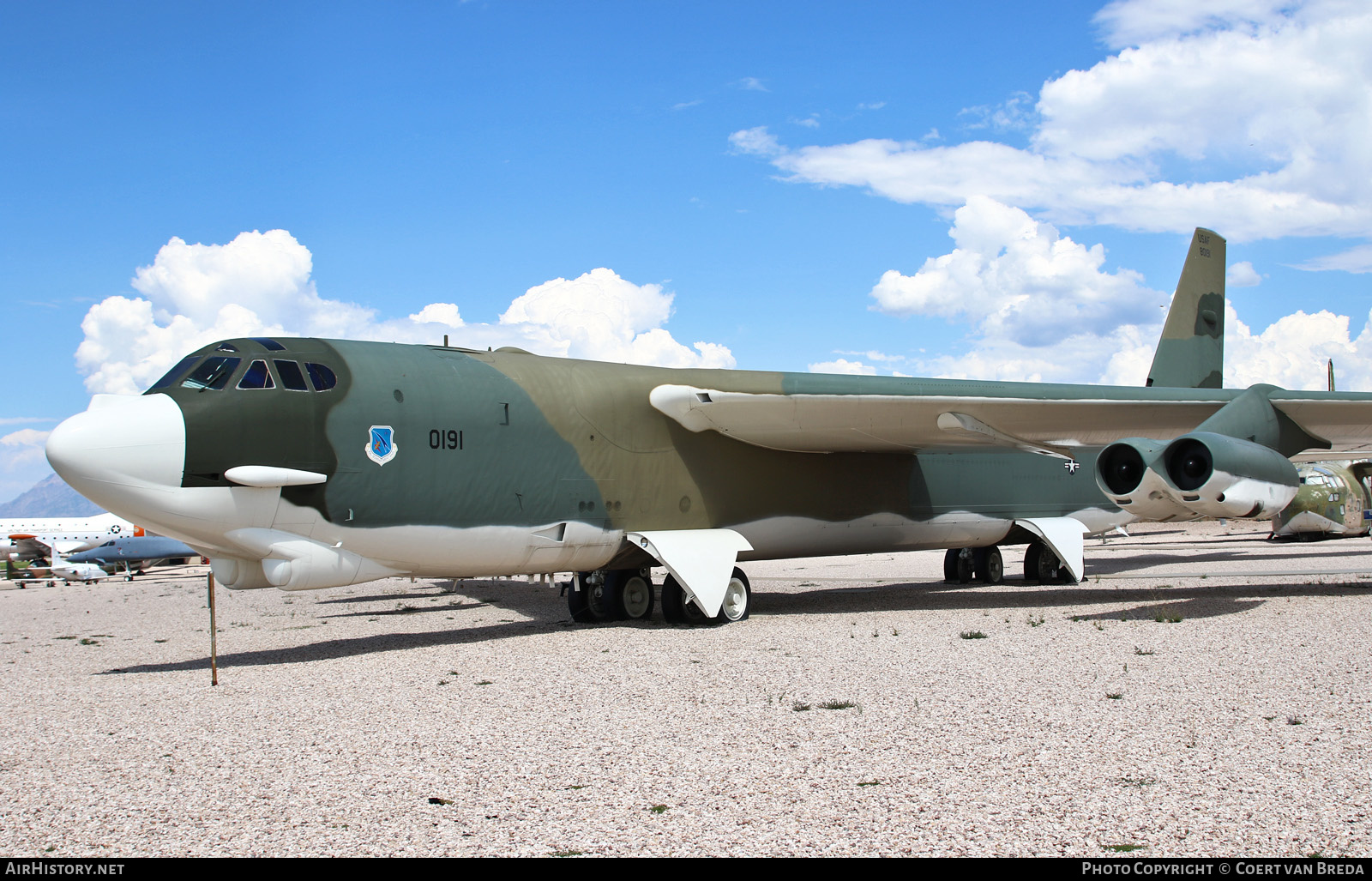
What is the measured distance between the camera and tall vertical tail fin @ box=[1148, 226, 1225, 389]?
18.6m

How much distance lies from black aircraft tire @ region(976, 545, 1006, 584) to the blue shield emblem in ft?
40.3

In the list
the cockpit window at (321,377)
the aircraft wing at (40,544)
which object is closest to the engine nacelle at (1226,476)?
the cockpit window at (321,377)

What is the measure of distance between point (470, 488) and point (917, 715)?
239 inches

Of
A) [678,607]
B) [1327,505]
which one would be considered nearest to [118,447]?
[678,607]

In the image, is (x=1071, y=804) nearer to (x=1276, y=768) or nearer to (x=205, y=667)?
(x=1276, y=768)

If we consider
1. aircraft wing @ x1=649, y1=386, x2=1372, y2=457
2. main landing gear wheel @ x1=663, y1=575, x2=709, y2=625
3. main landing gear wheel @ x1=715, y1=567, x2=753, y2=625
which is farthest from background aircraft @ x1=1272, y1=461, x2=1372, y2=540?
main landing gear wheel @ x1=663, y1=575, x2=709, y2=625

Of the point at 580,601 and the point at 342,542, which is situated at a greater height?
the point at 342,542

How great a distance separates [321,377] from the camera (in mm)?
10352

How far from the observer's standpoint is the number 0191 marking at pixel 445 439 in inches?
429

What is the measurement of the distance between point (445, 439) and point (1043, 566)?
40.1ft

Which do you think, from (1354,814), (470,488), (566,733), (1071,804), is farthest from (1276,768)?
(470,488)

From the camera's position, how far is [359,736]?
Result: 661cm

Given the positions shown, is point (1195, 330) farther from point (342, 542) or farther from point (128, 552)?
point (128, 552)

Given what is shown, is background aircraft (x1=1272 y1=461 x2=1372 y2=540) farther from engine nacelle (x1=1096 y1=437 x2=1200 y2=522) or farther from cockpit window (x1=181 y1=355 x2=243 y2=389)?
cockpit window (x1=181 y1=355 x2=243 y2=389)
